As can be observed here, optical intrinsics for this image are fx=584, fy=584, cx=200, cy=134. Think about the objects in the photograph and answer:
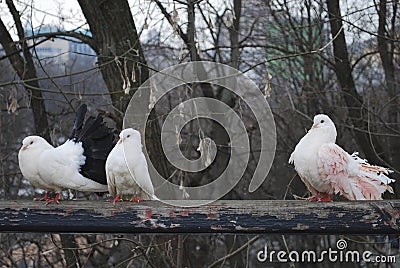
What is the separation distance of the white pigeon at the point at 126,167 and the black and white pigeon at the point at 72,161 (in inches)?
6.6

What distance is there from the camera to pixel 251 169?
5.97 metres

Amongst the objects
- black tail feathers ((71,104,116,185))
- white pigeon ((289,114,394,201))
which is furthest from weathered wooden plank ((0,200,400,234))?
black tail feathers ((71,104,116,185))

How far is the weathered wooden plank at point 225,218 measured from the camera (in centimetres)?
170

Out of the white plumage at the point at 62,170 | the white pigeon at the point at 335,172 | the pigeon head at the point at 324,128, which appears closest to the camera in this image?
the white pigeon at the point at 335,172

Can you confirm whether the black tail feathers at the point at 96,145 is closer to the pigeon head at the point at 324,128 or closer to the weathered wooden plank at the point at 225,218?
the weathered wooden plank at the point at 225,218

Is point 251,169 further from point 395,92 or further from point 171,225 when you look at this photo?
point 171,225

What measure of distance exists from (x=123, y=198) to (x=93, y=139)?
28 cm

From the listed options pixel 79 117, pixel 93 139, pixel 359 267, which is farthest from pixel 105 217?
pixel 359 267

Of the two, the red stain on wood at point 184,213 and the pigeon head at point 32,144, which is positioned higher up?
the pigeon head at point 32,144

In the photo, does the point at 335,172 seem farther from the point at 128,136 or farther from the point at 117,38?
the point at 117,38

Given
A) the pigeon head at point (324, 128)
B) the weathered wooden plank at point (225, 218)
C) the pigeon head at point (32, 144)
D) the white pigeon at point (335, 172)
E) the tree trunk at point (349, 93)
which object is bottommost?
the weathered wooden plank at point (225, 218)

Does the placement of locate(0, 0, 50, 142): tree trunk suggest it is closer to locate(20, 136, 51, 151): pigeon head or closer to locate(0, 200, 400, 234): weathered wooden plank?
locate(20, 136, 51, 151): pigeon head

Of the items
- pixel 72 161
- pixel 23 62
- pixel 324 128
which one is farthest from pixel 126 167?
pixel 23 62

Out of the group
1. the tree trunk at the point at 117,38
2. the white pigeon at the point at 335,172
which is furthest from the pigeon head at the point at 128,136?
the tree trunk at the point at 117,38
